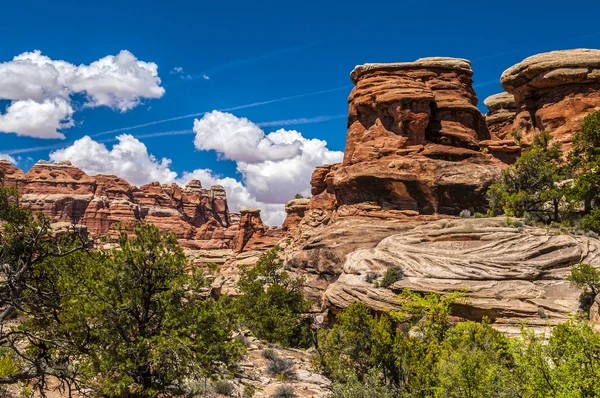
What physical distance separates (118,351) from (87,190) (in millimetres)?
153209

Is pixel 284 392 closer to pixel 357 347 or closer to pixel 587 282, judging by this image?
pixel 357 347

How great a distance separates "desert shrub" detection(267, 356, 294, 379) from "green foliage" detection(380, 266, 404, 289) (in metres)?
8.19

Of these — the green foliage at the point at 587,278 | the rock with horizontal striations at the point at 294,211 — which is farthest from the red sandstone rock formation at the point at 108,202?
the green foliage at the point at 587,278

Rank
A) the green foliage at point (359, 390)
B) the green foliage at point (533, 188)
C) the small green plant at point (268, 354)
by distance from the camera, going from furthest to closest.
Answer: the green foliage at point (533, 188)
the small green plant at point (268, 354)
the green foliage at point (359, 390)

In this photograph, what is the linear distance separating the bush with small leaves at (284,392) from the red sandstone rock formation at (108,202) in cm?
→ 11606

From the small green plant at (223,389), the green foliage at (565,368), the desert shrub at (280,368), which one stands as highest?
the green foliage at (565,368)

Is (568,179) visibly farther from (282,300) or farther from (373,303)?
(282,300)

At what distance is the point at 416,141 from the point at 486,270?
63.1ft

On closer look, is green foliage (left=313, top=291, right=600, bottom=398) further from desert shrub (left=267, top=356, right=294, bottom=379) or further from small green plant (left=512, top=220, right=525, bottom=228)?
small green plant (left=512, top=220, right=525, bottom=228)

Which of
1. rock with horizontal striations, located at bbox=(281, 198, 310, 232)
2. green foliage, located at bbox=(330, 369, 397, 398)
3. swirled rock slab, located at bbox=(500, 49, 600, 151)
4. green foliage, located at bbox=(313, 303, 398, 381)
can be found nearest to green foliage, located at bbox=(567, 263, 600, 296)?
green foliage, located at bbox=(313, 303, 398, 381)

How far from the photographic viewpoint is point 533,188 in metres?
33.0

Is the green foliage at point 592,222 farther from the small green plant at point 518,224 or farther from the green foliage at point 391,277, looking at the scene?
the green foliage at point 391,277

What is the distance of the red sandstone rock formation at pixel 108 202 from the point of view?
138 meters

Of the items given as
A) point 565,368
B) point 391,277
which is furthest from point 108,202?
point 565,368
